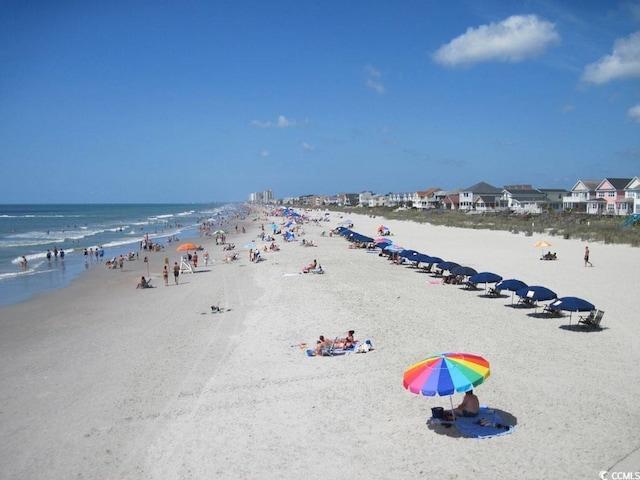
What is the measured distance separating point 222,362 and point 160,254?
1004 inches

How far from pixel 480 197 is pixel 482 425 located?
75.9 m

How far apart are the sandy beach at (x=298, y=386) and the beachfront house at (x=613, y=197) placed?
45592 millimetres

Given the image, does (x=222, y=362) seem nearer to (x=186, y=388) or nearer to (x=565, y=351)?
(x=186, y=388)

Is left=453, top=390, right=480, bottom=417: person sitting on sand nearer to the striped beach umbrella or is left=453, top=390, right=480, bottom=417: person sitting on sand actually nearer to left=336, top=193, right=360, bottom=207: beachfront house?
the striped beach umbrella

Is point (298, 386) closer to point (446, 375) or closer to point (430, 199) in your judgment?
point (446, 375)

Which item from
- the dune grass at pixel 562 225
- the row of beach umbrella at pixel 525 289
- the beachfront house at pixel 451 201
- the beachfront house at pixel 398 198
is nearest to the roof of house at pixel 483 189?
the beachfront house at pixel 451 201

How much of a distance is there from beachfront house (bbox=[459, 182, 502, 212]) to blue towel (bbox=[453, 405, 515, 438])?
7127 cm

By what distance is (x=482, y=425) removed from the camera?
25.1 ft

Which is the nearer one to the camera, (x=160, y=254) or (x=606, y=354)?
(x=606, y=354)

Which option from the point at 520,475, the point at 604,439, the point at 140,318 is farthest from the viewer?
the point at 140,318

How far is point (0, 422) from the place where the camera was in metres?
8.48

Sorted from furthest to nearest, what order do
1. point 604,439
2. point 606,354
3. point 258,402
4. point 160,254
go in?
1. point 160,254
2. point 606,354
3. point 258,402
4. point 604,439

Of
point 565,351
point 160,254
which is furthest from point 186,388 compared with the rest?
point 160,254

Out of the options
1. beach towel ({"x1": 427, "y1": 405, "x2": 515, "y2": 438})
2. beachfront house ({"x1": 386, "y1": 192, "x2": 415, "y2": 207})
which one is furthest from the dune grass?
beachfront house ({"x1": 386, "y1": 192, "x2": 415, "y2": 207})
